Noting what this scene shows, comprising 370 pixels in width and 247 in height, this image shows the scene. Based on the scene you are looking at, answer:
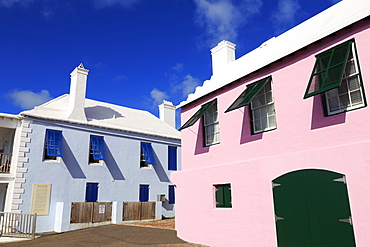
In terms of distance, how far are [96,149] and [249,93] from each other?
40.7ft

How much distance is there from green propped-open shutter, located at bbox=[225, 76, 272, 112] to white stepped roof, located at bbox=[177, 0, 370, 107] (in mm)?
468

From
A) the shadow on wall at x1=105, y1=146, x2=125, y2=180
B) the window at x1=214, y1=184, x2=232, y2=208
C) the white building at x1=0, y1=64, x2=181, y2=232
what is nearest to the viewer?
the window at x1=214, y1=184, x2=232, y2=208

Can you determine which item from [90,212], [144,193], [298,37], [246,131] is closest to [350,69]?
[298,37]

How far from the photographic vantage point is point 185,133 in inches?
472

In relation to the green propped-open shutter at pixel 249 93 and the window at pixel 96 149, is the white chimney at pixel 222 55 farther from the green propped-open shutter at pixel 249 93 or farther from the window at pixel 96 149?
the window at pixel 96 149

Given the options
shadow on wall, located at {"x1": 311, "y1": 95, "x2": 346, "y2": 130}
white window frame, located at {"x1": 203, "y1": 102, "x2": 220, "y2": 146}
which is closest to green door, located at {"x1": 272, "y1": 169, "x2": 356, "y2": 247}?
shadow on wall, located at {"x1": 311, "y1": 95, "x2": 346, "y2": 130}

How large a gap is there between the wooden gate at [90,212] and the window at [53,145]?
9.72 ft

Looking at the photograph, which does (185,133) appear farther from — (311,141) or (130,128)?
(130,128)

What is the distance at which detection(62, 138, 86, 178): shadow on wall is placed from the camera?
17.2 m

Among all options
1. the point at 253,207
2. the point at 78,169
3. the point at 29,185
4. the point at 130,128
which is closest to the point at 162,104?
the point at 130,128

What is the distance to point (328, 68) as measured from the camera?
684cm

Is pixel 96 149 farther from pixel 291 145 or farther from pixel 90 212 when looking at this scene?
pixel 291 145

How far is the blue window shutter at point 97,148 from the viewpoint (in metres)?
18.1

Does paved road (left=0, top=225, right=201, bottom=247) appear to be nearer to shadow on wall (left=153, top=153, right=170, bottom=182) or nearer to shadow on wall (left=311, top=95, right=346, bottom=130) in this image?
shadow on wall (left=311, top=95, right=346, bottom=130)
